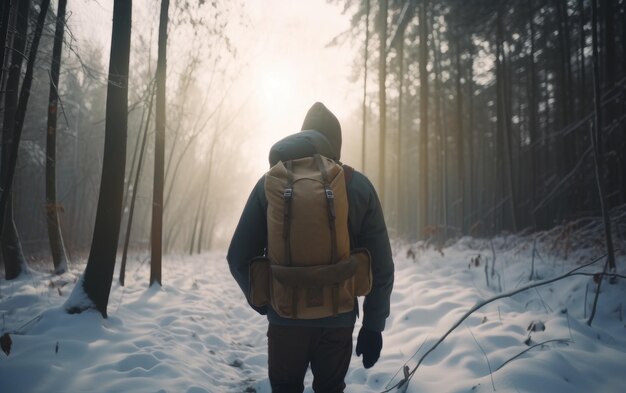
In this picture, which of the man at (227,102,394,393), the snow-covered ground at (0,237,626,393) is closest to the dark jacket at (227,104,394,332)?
the man at (227,102,394,393)

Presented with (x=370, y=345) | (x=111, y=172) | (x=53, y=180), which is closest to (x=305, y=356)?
(x=370, y=345)

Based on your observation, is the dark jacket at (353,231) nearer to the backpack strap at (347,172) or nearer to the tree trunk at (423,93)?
the backpack strap at (347,172)

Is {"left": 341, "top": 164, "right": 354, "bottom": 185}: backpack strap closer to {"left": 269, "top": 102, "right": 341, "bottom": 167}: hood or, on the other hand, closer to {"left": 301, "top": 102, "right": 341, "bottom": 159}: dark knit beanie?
{"left": 269, "top": 102, "right": 341, "bottom": 167}: hood

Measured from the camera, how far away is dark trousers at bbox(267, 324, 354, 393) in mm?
1745

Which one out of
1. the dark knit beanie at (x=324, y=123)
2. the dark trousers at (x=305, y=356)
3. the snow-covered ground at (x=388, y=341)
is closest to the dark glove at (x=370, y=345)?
the dark trousers at (x=305, y=356)

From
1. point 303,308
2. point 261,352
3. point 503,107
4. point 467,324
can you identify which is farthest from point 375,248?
point 503,107

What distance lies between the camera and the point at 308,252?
158 cm

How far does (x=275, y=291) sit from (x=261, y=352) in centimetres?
307

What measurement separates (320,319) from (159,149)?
6.42 metres

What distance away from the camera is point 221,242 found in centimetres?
4412


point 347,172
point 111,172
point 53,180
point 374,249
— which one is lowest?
point 374,249

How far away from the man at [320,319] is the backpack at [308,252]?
0.17m

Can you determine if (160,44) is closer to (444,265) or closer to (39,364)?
(39,364)

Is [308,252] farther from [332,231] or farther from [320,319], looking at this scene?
[320,319]
